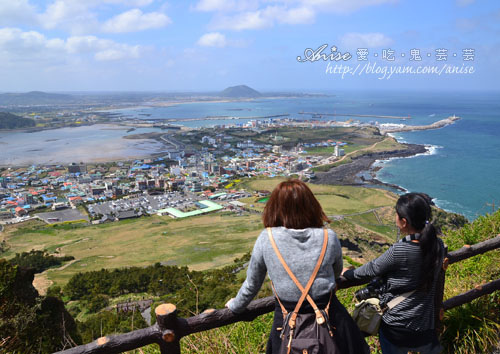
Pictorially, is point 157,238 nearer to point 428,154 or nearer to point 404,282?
point 404,282

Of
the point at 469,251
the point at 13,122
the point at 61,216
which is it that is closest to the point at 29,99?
the point at 13,122

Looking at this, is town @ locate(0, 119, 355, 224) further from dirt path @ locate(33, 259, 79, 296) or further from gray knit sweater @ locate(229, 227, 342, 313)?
gray knit sweater @ locate(229, 227, 342, 313)

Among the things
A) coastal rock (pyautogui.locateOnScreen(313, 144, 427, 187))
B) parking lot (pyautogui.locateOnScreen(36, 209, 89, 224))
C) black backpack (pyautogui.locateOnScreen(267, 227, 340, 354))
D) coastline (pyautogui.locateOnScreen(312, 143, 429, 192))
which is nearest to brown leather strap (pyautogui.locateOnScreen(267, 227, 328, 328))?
black backpack (pyautogui.locateOnScreen(267, 227, 340, 354))

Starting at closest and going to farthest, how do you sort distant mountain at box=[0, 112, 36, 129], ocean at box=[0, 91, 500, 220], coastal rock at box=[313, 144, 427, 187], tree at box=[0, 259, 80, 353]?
tree at box=[0, 259, 80, 353] < ocean at box=[0, 91, 500, 220] < coastal rock at box=[313, 144, 427, 187] < distant mountain at box=[0, 112, 36, 129]

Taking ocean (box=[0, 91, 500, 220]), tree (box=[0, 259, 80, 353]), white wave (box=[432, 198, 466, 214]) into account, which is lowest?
white wave (box=[432, 198, 466, 214])

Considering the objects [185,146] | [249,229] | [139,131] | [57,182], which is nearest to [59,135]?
[139,131]

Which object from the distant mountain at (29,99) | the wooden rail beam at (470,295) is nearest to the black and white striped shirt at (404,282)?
the wooden rail beam at (470,295)
